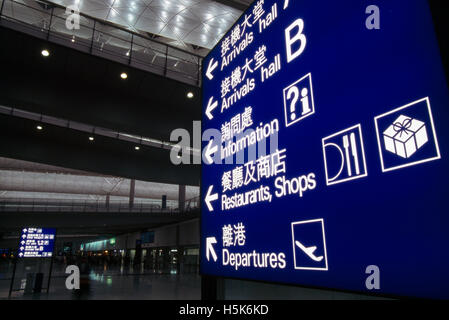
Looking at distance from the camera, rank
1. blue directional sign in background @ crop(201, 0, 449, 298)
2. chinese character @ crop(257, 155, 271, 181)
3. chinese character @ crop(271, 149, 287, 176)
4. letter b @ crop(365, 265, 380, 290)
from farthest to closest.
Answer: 1. chinese character @ crop(257, 155, 271, 181)
2. chinese character @ crop(271, 149, 287, 176)
3. letter b @ crop(365, 265, 380, 290)
4. blue directional sign in background @ crop(201, 0, 449, 298)

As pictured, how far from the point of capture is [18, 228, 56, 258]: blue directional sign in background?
13.3 meters

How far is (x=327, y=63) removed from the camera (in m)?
2.03

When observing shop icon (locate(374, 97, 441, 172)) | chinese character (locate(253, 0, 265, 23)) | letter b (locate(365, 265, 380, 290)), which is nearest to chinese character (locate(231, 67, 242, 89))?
chinese character (locate(253, 0, 265, 23))

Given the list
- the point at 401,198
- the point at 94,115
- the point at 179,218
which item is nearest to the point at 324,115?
the point at 401,198

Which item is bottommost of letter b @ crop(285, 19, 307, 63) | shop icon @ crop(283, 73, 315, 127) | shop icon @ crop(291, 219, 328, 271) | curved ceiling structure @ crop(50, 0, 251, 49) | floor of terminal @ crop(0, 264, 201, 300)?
floor of terminal @ crop(0, 264, 201, 300)

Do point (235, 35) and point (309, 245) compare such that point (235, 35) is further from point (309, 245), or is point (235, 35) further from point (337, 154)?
point (309, 245)

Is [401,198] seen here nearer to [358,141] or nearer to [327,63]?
[358,141]

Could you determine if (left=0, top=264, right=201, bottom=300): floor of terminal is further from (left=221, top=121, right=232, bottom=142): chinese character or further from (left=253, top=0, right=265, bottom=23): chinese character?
(left=253, top=0, right=265, bottom=23): chinese character

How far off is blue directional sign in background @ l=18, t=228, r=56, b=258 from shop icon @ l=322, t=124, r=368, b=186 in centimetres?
1506

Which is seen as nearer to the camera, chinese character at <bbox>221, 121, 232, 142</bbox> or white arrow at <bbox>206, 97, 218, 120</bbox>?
chinese character at <bbox>221, 121, 232, 142</bbox>

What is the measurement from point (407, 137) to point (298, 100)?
0.94 metres

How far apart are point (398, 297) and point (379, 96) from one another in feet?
3.26

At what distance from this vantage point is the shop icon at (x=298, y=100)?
214 cm

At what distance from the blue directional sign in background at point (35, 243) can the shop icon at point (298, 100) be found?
48.3 ft
